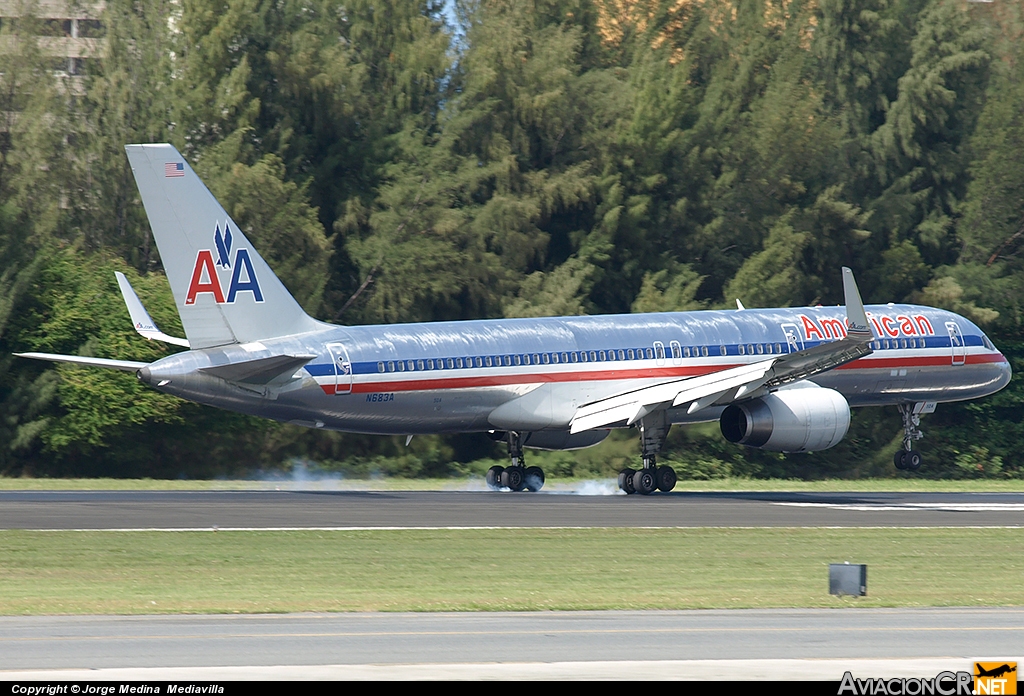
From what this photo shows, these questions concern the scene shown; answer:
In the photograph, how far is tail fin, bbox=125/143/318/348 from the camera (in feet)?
133

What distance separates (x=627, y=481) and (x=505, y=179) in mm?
28712

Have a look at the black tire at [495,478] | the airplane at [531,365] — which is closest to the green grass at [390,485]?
the black tire at [495,478]

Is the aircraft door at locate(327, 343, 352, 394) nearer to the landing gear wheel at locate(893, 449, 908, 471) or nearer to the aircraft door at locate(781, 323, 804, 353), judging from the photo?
the aircraft door at locate(781, 323, 804, 353)

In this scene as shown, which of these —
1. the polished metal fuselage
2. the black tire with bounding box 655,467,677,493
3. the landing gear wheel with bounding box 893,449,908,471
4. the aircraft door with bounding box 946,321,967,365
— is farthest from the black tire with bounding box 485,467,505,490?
the aircraft door with bounding box 946,321,967,365

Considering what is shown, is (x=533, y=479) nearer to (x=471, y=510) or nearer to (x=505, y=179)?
(x=471, y=510)

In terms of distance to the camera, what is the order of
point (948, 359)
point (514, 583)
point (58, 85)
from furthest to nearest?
point (58, 85) < point (948, 359) < point (514, 583)

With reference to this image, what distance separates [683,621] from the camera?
19359mm

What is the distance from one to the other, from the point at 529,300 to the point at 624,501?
2748 cm

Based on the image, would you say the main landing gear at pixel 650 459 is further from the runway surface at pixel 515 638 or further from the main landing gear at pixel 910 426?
the runway surface at pixel 515 638

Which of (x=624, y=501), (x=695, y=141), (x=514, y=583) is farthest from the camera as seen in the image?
(x=695, y=141)

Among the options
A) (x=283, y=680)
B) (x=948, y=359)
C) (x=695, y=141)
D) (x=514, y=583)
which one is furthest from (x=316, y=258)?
(x=283, y=680)

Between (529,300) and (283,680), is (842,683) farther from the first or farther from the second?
(529,300)

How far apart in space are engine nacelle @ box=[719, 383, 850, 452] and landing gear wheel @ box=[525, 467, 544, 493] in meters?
6.37

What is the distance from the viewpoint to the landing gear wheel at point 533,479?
46750mm
